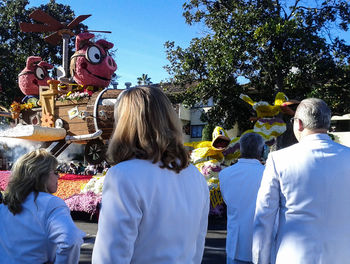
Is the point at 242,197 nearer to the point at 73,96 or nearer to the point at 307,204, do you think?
the point at 307,204

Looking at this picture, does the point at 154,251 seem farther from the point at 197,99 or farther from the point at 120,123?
the point at 197,99

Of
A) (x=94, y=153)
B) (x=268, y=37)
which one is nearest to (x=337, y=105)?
(x=268, y=37)

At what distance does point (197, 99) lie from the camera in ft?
48.9

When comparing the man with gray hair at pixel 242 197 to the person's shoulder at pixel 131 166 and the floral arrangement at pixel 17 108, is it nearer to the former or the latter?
the person's shoulder at pixel 131 166

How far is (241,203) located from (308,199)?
0.96m

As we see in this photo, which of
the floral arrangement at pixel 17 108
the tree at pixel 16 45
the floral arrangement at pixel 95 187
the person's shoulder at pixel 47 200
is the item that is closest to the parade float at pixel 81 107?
the floral arrangement at pixel 17 108

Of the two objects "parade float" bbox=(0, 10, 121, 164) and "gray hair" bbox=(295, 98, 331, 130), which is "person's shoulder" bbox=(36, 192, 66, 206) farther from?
"parade float" bbox=(0, 10, 121, 164)

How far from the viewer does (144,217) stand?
141cm

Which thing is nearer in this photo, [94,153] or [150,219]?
[150,219]

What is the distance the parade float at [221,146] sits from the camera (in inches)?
308

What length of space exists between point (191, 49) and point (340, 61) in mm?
6146

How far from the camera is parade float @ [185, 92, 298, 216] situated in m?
7.82

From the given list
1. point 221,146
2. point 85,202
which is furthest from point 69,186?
point 221,146

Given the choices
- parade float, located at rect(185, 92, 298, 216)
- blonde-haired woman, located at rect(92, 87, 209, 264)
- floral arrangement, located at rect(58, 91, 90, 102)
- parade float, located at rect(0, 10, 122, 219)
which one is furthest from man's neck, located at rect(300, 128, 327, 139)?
floral arrangement, located at rect(58, 91, 90, 102)
